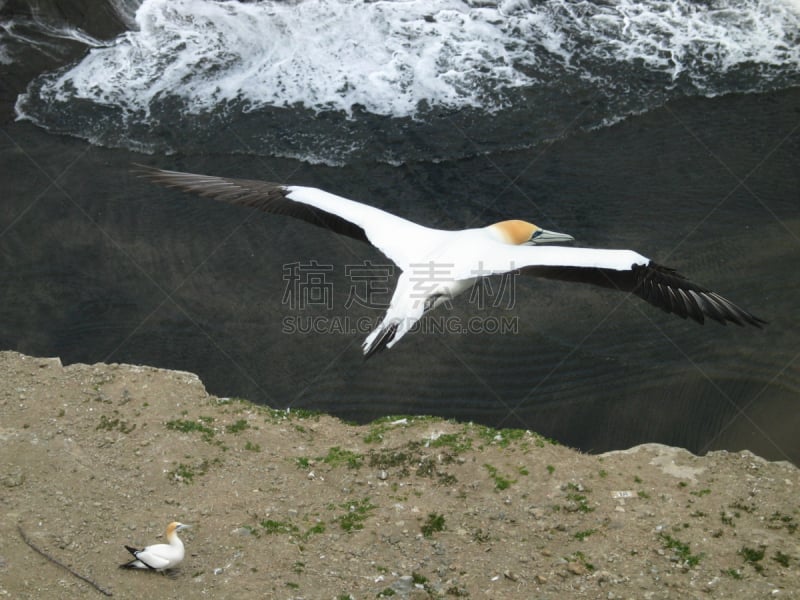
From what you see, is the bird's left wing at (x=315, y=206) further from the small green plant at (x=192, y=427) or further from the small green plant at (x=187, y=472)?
the small green plant at (x=187, y=472)

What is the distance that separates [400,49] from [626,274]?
7703mm

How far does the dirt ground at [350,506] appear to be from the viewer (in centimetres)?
602

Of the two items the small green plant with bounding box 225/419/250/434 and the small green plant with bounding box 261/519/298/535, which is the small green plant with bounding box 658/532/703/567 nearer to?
the small green plant with bounding box 261/519/298/535

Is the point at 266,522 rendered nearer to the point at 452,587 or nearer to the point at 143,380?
the point at 452,587

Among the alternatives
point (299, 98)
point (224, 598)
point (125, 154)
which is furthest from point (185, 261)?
point (224, 598)

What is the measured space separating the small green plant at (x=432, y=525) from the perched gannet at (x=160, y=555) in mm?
1677

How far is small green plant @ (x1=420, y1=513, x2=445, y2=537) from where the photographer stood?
6.54 m

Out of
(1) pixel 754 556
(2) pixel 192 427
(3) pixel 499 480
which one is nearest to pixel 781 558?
(1) pixel 754 556

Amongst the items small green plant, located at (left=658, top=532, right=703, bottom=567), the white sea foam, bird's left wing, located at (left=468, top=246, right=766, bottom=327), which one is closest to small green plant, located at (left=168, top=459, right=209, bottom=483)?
bird's left wing, located at (left=468, top=246, right=766, bottom=327)

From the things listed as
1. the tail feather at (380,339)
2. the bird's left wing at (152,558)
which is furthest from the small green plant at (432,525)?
the bird's left wing at (152,558)

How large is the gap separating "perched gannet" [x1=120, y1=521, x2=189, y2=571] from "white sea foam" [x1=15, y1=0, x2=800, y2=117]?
777 cm

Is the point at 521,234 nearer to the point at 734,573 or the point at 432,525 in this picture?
the point at 432,525

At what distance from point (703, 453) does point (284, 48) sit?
870 cm

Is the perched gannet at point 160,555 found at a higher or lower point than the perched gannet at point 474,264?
lower
